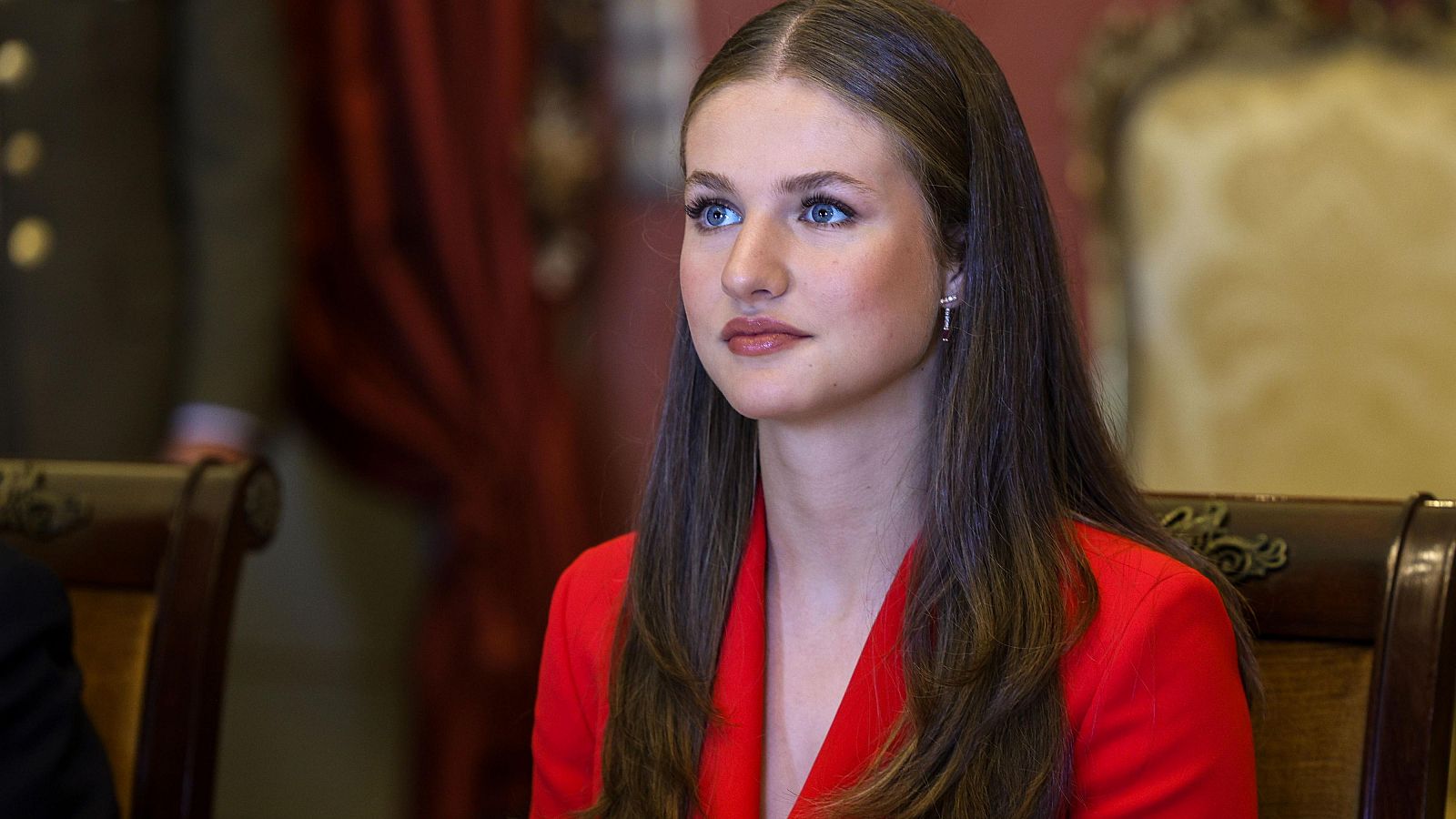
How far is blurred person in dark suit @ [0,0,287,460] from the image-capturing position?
285cm

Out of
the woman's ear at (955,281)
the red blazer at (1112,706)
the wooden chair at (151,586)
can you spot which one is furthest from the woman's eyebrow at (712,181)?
the wooden chair at (151,586)

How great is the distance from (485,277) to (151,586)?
5.14ft

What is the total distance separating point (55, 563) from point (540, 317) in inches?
62.4

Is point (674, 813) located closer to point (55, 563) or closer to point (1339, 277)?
point (55, 563)

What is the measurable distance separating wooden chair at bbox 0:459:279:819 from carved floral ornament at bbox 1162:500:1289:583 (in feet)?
3.46

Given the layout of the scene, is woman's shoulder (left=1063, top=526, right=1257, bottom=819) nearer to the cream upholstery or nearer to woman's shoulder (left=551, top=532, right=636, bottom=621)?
woman's shoulder (left=551, top=532, right=636, bottom=621)

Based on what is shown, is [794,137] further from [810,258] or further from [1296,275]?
[1296,275]

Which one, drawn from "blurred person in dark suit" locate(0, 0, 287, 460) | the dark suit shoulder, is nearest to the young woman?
the dark suit shoulder

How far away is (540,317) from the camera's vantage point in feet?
10.8

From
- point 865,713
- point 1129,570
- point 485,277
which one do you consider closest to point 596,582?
point 865,713

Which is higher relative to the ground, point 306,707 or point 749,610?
point 749,610

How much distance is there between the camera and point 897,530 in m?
1.61

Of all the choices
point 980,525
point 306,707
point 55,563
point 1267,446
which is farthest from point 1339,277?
point 306,707

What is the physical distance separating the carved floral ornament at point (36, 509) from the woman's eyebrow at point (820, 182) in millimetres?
948
